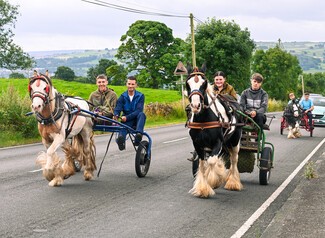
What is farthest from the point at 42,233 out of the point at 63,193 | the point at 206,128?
the point at 206,128

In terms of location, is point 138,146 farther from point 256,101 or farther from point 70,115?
point 256,101

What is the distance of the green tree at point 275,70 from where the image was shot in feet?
244

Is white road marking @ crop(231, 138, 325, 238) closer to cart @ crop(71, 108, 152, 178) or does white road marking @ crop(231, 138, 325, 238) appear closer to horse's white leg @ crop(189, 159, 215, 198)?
horse's white leg @ crop(189, 159, 215, 198)

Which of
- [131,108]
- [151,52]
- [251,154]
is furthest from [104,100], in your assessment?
[151,52]

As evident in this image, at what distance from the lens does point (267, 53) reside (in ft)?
255

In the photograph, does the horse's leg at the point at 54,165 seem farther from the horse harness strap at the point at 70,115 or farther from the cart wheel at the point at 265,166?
the cart wheel at the point at 265,166

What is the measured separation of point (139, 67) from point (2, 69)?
17.9 meters

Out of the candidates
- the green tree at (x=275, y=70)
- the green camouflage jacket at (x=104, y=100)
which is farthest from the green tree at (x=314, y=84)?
the green camouflage jacket at (x=104, y=100)

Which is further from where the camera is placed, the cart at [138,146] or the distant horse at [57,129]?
the cart at [138,146]

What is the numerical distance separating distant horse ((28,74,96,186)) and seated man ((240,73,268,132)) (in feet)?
10.3

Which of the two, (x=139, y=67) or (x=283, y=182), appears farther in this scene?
(x=139, y=67)

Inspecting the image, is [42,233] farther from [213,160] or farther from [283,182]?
[283,182]

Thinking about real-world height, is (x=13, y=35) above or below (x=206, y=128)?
above

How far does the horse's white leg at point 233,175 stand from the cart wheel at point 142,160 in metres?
1.94
